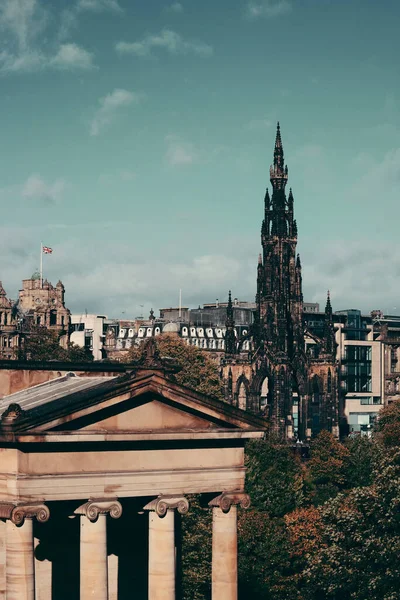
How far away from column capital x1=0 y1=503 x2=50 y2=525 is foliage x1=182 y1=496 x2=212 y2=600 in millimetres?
38993

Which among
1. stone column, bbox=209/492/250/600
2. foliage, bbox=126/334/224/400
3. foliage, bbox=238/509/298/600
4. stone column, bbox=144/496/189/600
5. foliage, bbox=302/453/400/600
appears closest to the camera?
stone column, bbox=144/496/189/600

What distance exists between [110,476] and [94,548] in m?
2.75

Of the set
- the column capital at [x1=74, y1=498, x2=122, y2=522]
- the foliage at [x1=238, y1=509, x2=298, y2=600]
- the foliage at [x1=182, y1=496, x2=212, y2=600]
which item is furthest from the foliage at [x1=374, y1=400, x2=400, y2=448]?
the column capital at [x1=74, y1=498, x2=122, y2=522]

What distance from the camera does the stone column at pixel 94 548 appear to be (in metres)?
49.8

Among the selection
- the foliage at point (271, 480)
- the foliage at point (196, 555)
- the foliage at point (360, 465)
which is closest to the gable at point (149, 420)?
the foliage at point (196, 555)

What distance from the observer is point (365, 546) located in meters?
81.0

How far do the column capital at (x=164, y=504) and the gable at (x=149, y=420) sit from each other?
2.70m

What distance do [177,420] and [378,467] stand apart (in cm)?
4185

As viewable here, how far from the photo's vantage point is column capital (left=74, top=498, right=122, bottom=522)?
1962 inches

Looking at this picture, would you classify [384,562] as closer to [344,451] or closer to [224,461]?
[224,461]

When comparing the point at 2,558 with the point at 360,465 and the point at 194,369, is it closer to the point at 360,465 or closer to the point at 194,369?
the point at 360,465

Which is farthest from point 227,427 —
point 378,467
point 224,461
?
point 378,467

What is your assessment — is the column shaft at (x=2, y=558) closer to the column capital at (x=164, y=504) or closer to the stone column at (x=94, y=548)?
the stone column at (x=94, y=548)

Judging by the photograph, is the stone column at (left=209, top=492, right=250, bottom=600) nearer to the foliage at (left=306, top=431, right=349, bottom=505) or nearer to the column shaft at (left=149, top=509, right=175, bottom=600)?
the column shaft at (left=149, top=509, right=175, bottom=600)
